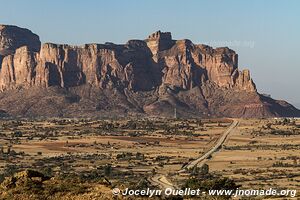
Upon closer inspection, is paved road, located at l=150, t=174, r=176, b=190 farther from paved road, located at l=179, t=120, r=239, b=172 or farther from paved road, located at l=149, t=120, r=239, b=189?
paved road, located at l=179, t=120, r=239, b=172

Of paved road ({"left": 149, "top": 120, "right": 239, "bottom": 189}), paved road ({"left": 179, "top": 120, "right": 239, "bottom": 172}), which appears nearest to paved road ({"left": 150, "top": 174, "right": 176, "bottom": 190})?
paved road ({"left": 149, "top": 120, "right": 239, "bottom": 189})

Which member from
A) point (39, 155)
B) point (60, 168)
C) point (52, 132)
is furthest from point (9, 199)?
point (52, 132)

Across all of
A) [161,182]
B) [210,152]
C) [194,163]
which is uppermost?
[161,182]

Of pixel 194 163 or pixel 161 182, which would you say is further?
pixel 194 163

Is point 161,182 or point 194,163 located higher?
point 161,182

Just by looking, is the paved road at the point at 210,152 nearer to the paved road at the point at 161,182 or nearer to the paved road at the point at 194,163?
the paved road at the point at 194,163

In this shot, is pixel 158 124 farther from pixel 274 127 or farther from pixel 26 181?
pixel 26 181

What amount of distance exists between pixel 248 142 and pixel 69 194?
105908 mm

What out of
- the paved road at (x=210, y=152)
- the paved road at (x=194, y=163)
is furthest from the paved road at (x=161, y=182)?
the paved road at (x=210, y=152)

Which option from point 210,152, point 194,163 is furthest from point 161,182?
point 210,152

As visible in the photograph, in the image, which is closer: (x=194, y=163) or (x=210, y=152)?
(x=194, y=163)

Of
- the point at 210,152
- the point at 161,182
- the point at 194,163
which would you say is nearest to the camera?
the point at 161,182

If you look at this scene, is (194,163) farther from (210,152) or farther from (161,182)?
(161,182)

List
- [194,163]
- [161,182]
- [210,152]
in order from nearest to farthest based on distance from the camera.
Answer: [161,182] < [194,163] < [210,152]
